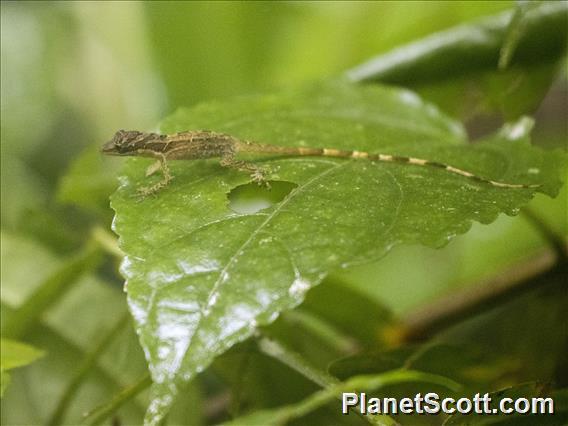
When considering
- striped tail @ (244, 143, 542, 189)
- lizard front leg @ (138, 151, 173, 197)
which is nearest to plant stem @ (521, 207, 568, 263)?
striped tail @ (244, 143, 542, 189)

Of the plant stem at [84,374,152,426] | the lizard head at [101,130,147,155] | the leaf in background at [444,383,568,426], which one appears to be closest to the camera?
the leaf in background at [444,383,568,426]

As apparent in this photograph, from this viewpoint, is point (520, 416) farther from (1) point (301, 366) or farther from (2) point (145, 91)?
(2) point (145, 91)

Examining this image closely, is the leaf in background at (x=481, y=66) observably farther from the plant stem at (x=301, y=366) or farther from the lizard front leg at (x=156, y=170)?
the plant stem at (x=301, y=366)

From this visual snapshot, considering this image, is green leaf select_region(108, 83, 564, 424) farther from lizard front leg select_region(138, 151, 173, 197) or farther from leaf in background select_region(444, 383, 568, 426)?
leaf in background select_region(444, 383, 568, 426)

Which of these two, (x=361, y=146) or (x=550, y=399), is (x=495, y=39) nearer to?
(x=361, y=146)

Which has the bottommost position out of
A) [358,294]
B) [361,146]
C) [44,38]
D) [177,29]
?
[358,294]

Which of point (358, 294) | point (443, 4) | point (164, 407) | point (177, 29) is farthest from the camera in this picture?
point (177, 29)

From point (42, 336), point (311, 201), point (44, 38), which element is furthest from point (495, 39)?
point (44, 38)

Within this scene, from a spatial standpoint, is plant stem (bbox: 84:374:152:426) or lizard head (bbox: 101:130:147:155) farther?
lizard head (bbox: 101:130:147:155)
